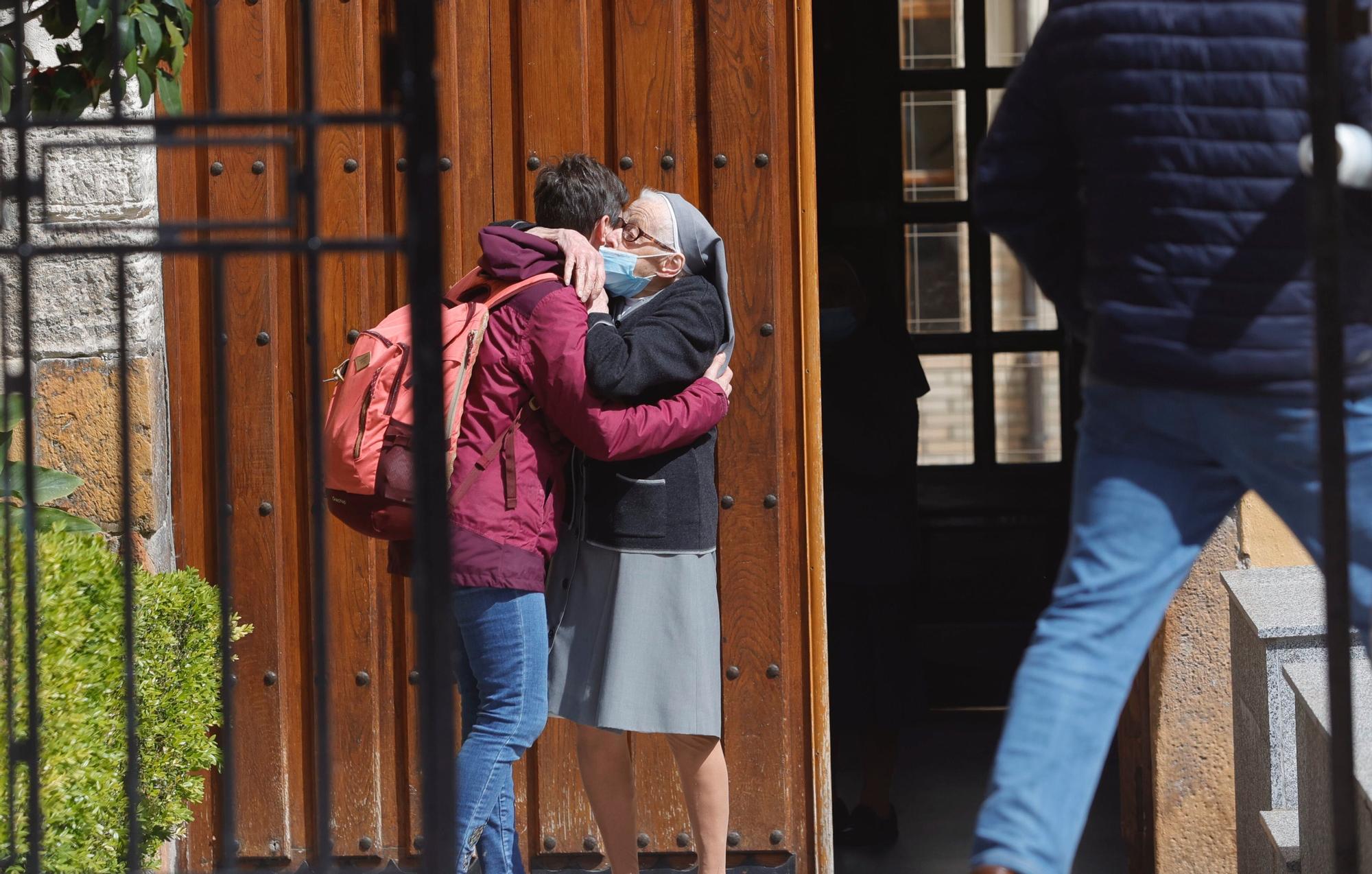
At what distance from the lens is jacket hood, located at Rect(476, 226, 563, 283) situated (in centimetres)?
325

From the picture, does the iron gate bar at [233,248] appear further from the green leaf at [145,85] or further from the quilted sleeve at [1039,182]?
the quilted sleeve at [1039,182]

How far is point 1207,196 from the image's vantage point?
1930mm

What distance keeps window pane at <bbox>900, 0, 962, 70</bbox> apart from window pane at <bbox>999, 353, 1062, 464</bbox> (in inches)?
54.4

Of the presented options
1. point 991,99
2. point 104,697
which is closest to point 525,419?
point 104,697

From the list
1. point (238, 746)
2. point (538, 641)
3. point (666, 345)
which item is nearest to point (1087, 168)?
point (666, 345)

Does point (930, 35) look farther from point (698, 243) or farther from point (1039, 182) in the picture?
point (1039, 182)

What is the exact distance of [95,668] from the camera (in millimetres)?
2947

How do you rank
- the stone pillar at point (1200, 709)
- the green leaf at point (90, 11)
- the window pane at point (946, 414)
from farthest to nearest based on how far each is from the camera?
the window pane at point (946, 414)
the stone pillar at point (1200, 709)
the green leaf at point (90, 11)

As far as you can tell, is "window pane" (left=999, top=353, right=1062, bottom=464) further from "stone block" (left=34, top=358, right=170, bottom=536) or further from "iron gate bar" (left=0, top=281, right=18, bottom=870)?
"iron gate bar" (left=0, top=281, right=18, bottom=870)

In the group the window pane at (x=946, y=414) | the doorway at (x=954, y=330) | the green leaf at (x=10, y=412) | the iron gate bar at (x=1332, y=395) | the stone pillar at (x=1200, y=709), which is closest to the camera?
the iron gate bar at (x=1332, y=395)

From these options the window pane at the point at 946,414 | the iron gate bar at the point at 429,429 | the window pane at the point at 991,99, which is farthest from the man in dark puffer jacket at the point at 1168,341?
the window pane at the point at 946,414

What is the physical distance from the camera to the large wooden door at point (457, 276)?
12.9 feet

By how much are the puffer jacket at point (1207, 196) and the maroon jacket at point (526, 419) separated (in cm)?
138

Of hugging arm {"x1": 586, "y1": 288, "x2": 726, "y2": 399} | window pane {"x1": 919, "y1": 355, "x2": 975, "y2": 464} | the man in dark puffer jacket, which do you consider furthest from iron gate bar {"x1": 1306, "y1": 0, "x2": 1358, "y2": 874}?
window pane {"x1": 919, "y1": 355, "x2": 975, "y2": 464}
